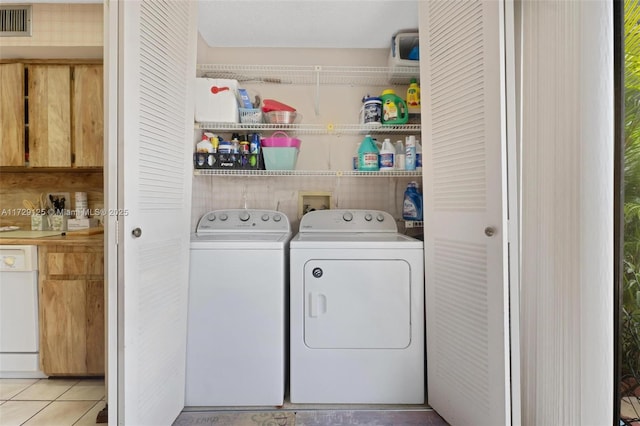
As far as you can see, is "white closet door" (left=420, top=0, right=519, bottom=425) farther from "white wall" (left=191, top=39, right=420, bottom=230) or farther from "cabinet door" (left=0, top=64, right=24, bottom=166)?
"cabinet door" (left=0, top=64, right=24, bottom=166)

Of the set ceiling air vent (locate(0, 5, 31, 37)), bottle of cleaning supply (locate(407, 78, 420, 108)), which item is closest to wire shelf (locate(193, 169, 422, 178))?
bottle of cleaning supply (locate(407, 78, 420, 108))

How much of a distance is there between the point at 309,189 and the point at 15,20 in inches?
86.3

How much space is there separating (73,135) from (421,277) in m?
2.48

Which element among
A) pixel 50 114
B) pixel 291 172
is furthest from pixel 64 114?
pixel 291 172

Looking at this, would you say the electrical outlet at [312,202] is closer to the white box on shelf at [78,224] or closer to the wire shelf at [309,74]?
the wire shelf at [309,74]

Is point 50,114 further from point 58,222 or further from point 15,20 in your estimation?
point 58,222

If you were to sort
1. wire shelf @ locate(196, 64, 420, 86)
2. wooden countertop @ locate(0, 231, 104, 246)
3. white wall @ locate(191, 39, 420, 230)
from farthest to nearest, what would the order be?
white wall @ locate(191, 39, 420, 230) < wire shelf @ locate(196, 64, 420, 86) < wooden countertop @ locate(0, 231, 104, 246)

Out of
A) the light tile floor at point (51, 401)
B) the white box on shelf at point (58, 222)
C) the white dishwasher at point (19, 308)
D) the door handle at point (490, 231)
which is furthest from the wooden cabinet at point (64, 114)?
the door handle at point (490, 231)

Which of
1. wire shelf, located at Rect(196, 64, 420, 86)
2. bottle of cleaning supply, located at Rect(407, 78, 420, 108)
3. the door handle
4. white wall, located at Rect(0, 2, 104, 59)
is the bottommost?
the door handle

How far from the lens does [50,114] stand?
214 cm

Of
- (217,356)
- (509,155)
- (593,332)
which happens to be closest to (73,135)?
(217,356)

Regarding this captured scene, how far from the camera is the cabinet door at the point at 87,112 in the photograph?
2.12m

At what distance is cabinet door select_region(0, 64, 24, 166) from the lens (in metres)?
2.14

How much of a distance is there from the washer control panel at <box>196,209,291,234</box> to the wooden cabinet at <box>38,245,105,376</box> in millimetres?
657
